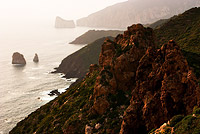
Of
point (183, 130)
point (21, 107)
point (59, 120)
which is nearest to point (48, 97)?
point (21, 107)

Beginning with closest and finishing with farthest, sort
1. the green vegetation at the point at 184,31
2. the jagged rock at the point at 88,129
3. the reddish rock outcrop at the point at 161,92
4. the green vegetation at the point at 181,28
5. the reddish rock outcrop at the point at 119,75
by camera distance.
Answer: the reddish rock outcrop at the point at 161,92 < the jagged rock at the point at 88,129 < the reddish rock outcrop at the point at 119,75 < the green vegetation at the point at 184,31 < the green vegetation at the point at 181,28

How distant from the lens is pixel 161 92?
82.3 feet

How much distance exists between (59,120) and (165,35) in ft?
243

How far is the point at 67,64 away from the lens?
Result: 191m

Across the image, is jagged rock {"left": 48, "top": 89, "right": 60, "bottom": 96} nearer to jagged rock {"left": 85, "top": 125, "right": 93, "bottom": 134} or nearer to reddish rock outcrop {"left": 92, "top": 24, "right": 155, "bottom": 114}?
reddish rock outcrop {"left": 92, "top": 24, "right": 155, "bottom": 114}

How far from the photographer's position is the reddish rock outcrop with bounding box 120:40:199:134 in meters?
23.3

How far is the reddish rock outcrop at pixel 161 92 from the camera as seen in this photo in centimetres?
2333

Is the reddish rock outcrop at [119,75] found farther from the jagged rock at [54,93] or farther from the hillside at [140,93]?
the jagged rock at [54,93]

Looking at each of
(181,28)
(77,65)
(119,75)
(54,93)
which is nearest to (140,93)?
(119,75)

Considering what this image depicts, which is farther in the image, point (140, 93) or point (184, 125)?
point (140, 93)

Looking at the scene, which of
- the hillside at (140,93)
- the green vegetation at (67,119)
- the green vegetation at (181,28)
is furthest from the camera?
the green vegetation at (181,28)

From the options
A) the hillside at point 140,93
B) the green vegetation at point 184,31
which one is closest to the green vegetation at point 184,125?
the hillside at point 140,93

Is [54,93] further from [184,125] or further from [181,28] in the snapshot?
[184,125]

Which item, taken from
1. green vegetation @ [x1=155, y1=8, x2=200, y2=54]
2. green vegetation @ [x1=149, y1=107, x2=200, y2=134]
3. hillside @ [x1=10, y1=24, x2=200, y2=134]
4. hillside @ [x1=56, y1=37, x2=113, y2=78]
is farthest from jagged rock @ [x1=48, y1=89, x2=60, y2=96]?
green vegetation @ [x1=149, y1=107, x2=200, y2=134]
